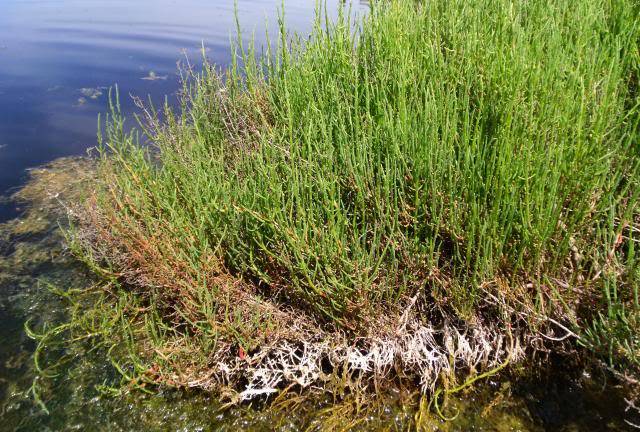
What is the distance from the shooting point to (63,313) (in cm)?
311

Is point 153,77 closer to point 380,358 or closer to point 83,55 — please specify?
point 83,55

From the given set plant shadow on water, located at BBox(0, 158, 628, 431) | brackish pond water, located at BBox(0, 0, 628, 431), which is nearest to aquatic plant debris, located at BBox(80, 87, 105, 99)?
brackish pond water, located at BBox(0, 0, 628, 431)

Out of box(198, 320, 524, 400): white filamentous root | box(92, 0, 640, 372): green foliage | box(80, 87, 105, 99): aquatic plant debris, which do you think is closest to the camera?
box(92, 0, 640, 372): green foliage

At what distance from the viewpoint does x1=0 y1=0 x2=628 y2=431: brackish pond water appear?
7.78 feet

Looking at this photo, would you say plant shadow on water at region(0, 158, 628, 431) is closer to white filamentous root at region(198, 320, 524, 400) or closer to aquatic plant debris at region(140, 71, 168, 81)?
white filamentous root at region(198, 320, 524, 400)

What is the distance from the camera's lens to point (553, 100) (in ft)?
8.24

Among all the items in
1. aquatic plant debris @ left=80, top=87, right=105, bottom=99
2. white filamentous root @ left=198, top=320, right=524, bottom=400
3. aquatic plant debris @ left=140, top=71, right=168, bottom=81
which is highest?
aquatic plant debris @ left=140, top=71, right=168, bottom=81

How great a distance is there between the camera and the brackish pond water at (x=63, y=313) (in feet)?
7.78

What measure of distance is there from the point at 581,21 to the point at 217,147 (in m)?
2.64

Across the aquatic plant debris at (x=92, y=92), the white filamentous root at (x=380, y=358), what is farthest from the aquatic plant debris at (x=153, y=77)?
the white filamentous root at (x=380, y=358)

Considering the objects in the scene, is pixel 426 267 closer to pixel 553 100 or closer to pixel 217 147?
pixel 553 100

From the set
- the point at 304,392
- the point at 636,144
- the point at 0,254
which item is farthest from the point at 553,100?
the point at 0,254

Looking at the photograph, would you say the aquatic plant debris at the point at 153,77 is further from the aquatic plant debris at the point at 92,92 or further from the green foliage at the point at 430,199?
the green foliage at the point at 430,199

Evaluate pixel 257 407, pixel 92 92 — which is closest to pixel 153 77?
pixel 92 92
